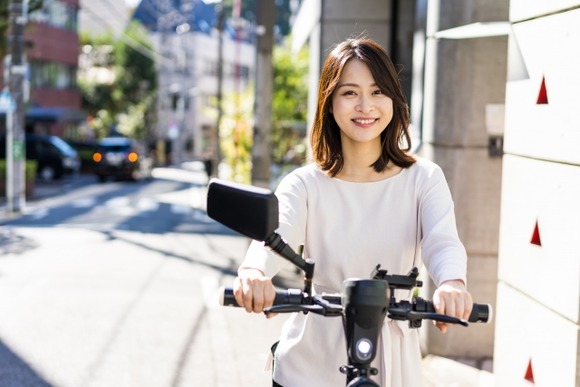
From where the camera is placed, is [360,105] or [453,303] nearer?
[453,303]

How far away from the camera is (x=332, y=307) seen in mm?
2350

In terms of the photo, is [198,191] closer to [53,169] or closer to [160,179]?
[53,169]

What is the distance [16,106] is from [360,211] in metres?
20.8

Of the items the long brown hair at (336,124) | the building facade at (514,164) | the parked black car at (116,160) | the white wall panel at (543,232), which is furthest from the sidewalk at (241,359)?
the parked black car at (116,160)

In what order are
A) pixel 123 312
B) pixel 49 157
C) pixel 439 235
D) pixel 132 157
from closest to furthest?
1. pixel 439 235
2. pixel 123 312
3. pixel 49 157
4. pixel 132 157

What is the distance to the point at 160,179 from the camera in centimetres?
4550

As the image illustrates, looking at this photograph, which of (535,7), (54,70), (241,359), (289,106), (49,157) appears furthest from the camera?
(54,70)

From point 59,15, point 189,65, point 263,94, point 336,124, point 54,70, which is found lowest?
point 336,124

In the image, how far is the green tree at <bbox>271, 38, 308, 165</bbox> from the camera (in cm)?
2173

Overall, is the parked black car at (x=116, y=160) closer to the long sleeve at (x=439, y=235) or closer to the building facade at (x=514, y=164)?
the building facade at (x=514, y=164)

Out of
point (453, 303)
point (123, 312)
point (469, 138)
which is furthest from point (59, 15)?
point (453, 303)

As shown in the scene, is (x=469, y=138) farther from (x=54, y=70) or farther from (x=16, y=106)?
(x=54, y=70)

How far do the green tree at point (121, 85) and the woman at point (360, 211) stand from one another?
5966 centimetres

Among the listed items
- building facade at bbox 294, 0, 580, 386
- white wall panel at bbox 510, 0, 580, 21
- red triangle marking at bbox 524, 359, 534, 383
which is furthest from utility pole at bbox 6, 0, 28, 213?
red triangle marking at bbox 524, 359, 534, 383
